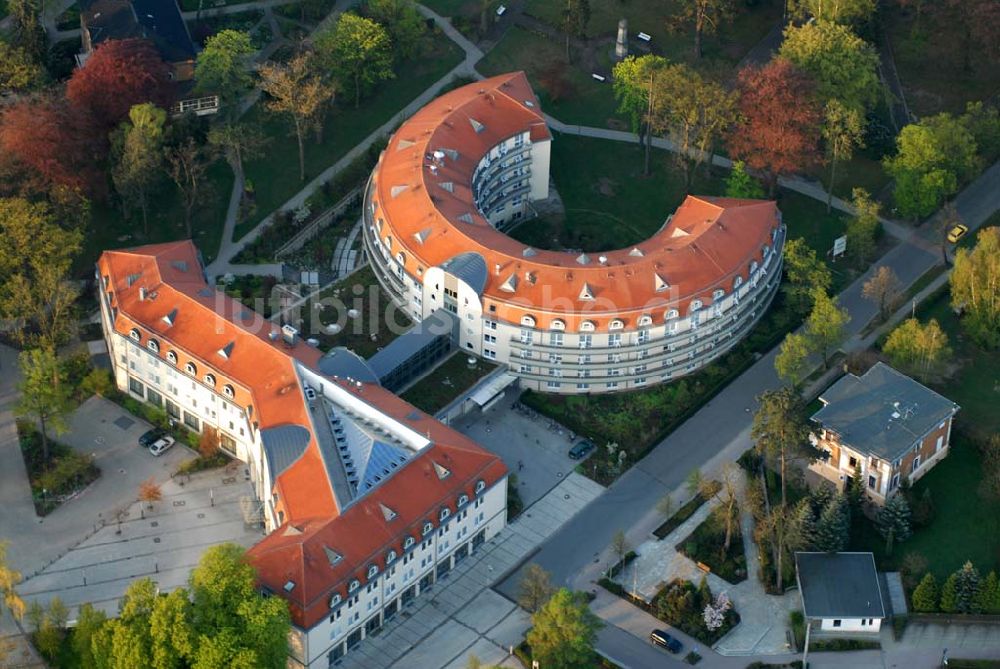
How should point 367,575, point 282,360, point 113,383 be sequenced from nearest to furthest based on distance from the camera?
point 367,575
point 282,360
point 113,383

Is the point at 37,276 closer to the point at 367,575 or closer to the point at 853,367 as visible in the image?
the point at 367,575

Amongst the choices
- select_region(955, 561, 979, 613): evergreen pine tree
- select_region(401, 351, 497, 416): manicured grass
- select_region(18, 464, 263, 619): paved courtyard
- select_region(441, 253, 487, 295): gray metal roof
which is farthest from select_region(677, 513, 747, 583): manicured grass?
select_region(18, 464, 263, 619): paved courtyard

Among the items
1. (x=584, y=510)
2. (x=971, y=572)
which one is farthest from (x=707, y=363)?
(x=971, y=572)

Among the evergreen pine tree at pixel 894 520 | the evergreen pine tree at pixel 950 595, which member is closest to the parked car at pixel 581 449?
the evergreen pine tree at pixel 894 520

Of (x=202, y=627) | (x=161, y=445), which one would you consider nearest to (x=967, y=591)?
(x=202, y=627)

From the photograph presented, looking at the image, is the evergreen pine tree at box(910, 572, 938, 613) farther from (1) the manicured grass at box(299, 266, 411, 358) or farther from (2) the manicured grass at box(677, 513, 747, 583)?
(1) the manicured grass at box(299, 266, 411, 358)

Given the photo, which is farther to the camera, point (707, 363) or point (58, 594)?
point (707, 363)

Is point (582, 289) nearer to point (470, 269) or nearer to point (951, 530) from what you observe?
point (470, 269)
